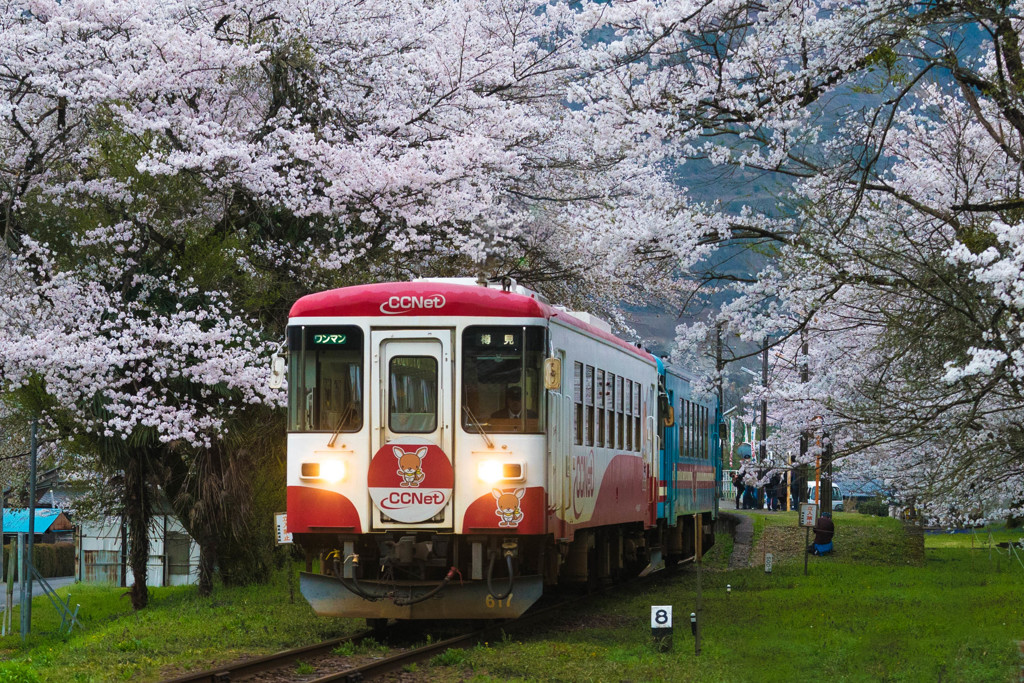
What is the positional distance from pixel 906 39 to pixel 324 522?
21.1 ft

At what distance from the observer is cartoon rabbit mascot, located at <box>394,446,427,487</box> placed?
38.3 ft

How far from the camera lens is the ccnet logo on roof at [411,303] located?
1181 cm

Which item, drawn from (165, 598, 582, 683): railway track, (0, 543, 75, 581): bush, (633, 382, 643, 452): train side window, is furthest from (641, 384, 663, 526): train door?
(0, 543, 75, 581): bush

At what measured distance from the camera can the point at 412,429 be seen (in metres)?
11.8

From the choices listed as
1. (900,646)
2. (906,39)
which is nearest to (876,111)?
(906,39)

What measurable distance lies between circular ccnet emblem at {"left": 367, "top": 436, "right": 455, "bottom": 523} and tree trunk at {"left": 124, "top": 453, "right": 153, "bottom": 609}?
9218 millimetres

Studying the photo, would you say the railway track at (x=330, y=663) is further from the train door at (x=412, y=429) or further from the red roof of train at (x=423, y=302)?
the red roof of train at (x=423, y=302)

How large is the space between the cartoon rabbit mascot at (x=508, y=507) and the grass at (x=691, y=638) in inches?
42.4

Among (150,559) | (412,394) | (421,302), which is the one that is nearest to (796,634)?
(412,394)

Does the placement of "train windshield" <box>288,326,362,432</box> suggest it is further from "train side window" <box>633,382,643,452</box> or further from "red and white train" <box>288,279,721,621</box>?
"train side window" <box>633,382,643,452</box>

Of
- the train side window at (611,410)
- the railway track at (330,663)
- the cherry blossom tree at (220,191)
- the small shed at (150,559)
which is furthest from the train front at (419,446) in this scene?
the small shed at (150,559)

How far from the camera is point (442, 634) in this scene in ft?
42.4

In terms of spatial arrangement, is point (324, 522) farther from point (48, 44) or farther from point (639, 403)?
point (48, 44)

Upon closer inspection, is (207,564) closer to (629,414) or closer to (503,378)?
(629,414)
